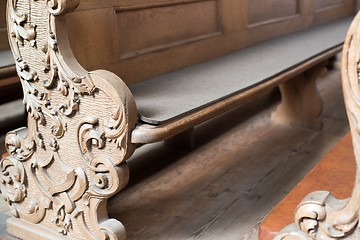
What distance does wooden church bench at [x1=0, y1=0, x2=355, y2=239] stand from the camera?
1.62 meters

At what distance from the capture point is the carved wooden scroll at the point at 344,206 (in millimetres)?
1266

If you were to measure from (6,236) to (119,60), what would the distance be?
88cm

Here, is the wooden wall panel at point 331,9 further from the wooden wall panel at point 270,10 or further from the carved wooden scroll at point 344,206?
the carved wooden scroll at point 344,206

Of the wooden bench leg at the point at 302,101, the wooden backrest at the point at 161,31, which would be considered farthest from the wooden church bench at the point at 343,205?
the wooden bench leg at the point at 302,101

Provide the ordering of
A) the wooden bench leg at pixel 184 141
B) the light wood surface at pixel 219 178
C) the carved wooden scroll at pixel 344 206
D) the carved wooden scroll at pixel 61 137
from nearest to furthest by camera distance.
A: the carved wooden scroll at pixel 344 206 → the carved wooden scroll at pixel 61 137 → the light wood surface at pixel 219 178 → the wooden bench leg at pixel 184 141

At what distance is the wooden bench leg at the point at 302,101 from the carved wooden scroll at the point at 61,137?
6.25 ft

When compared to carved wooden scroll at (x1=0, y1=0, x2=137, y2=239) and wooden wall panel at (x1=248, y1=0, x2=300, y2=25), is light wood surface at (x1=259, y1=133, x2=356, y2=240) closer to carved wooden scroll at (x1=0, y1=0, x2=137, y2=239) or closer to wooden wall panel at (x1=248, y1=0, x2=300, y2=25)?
carved wooden scroll at (x1=0, y1=0, x2=137, y2=239)

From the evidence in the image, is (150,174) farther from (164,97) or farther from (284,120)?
(284,120)

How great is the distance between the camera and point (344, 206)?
1312 millimetres

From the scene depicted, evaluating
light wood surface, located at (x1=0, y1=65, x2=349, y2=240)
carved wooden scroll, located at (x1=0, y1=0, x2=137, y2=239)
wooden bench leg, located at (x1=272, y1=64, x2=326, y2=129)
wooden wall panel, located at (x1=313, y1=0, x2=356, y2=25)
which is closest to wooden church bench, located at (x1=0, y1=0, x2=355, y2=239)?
carved wooden scroll, located at (x1=0, y1=0, x2=137, y2=239)

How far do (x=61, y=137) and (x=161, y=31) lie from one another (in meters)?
0.70

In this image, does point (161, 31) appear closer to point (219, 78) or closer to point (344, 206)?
point (219, 78)

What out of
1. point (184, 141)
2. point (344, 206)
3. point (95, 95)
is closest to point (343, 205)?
point (344, 206)

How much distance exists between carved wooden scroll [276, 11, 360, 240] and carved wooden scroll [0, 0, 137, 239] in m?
0.59
